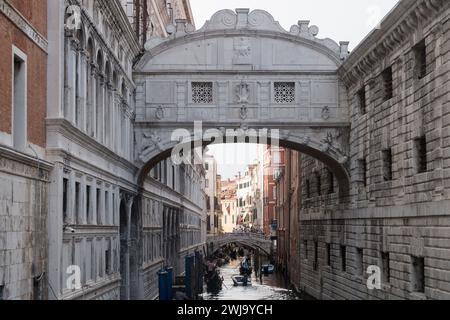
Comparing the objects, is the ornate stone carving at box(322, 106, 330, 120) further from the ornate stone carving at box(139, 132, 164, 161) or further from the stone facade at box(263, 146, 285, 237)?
the stone facade at box(263, 146, 285, 237)

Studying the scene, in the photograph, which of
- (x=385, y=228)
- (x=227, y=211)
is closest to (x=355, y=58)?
(x=385, y=228)

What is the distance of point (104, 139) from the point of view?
65.8ft

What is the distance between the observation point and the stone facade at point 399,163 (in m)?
17.0

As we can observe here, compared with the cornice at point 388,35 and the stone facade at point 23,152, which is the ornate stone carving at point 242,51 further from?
the stone facade at point 23,152

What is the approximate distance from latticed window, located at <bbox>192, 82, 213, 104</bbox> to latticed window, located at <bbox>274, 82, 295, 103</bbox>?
6.56 feet

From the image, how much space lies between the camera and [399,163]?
65.6 feet

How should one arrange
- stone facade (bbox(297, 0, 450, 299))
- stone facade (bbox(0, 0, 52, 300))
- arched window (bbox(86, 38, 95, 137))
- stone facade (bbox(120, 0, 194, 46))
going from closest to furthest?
stone facade (bbox(0, 0, 52, 300))
stone facade (bbox(297, 0, 450, 299))
arched window (bbox(86, 38, 95, 137))
stone facade (bbox(120, 0, 194, 46))

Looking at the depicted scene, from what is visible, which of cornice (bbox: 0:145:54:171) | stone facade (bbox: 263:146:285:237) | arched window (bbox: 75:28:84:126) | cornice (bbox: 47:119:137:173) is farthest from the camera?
stone facade (bbox: 263:146:285:237)

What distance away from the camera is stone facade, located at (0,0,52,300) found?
1223cm

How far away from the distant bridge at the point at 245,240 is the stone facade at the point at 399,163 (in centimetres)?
3714

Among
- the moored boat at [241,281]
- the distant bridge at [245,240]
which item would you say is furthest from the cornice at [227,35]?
the distant bridge at [245,240]

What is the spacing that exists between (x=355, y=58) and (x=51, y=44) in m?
10.9

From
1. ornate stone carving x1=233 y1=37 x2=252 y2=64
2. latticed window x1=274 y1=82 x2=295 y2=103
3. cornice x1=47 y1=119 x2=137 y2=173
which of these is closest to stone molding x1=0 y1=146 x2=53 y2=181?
cornice x1=47 y1=119 x2=137 y2=173

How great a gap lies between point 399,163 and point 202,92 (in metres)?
7.49
